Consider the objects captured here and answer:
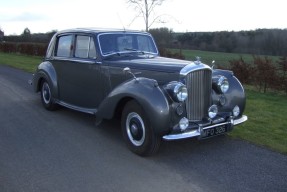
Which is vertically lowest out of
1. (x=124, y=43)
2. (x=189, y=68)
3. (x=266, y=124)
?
(x=266, y=124)

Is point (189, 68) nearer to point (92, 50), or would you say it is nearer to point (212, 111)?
point (212, 111)

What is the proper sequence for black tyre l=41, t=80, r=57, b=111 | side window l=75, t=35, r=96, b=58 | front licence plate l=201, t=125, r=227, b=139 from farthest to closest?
1. black tyre l=41, t=80, r=57, b=111
2. side window l=75, t=35, r=96, b=58
3. front licence plate l=201, t=125, r=227, b=139

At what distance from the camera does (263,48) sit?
27.5m

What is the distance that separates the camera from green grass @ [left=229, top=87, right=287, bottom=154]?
19.2ft

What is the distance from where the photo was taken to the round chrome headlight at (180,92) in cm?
492

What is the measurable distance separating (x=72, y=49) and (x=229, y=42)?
28992mm

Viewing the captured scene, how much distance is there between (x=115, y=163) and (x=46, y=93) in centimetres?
383

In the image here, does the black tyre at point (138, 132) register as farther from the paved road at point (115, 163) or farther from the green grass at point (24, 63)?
the green grass at point (24, 63)

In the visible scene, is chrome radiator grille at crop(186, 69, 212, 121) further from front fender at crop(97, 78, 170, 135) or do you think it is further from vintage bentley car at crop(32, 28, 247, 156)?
front fender at crop(97, 78, 170, 135)

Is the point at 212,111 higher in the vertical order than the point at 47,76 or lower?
lower

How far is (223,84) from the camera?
5.77m

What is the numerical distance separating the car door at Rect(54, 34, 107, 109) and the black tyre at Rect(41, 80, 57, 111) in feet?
1.38

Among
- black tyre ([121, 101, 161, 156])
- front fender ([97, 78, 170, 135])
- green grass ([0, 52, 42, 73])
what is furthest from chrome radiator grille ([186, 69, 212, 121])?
green grass ([0, 52, 42, 73])

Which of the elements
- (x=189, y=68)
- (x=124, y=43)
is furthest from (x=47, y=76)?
(x=189, y=68)
